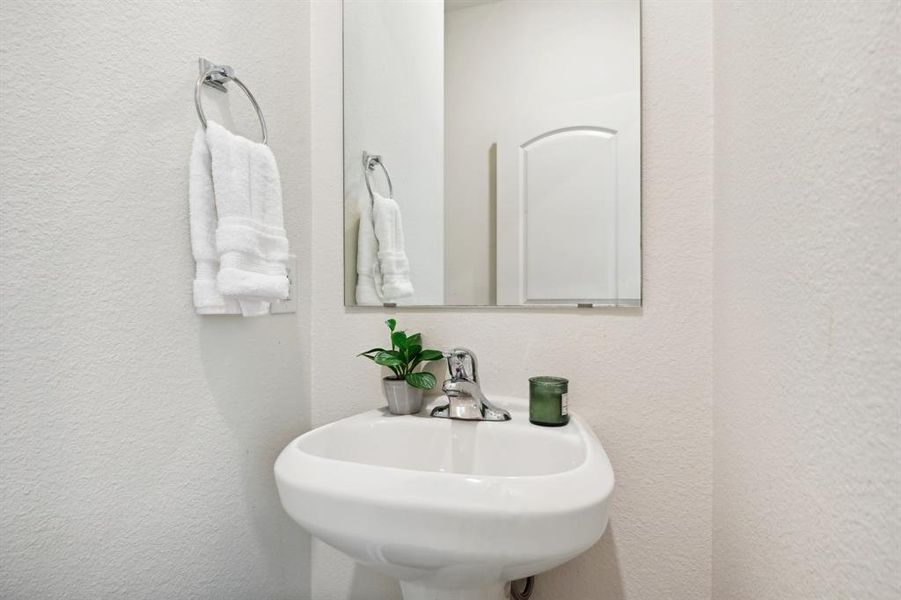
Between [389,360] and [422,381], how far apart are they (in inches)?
3.2

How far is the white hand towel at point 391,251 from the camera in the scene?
108cm

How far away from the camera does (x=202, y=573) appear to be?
79 cm

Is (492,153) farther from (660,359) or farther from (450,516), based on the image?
(450,516)

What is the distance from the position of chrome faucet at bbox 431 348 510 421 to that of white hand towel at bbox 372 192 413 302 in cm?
25

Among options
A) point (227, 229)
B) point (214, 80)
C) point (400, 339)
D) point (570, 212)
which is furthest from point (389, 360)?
point (214, 80)

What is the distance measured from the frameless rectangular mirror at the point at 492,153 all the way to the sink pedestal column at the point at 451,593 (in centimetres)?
54

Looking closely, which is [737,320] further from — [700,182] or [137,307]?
[137,307]

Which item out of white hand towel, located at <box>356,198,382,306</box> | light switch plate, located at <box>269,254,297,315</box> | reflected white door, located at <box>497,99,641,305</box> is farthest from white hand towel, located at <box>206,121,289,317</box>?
reflected white door, located at <box>497,99,641,305</box>

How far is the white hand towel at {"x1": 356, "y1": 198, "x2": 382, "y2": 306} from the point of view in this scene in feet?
3.60

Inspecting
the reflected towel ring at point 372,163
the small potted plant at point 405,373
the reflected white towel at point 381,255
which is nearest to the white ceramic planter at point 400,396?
the small potted plant at point 405,373

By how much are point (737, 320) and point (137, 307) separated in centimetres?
95

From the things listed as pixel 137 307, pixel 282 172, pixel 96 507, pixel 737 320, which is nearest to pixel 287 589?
pixel 96 507

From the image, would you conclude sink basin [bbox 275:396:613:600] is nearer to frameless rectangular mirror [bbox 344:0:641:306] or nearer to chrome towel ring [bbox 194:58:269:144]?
frameless rectangular mirror [bbox 344:0:641:306]

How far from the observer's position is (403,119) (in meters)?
1.11
